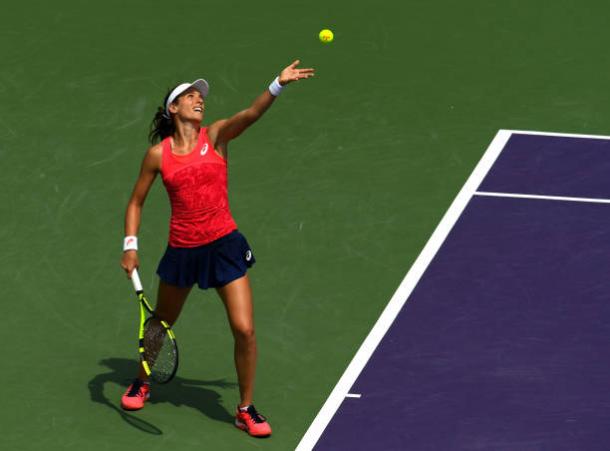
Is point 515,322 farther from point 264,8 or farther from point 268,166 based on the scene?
point 264,8

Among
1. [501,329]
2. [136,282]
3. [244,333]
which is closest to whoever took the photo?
[136,282]

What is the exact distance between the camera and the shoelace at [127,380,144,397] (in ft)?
48.6

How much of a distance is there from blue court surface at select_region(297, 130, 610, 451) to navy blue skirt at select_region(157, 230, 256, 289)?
1324 mm

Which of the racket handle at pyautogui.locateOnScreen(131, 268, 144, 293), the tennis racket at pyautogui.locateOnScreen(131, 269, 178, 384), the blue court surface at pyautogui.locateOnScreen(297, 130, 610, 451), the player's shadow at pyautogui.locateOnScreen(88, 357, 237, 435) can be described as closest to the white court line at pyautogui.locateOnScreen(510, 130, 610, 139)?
the blue court surface at pyautogui.locateOnScreen(297, 130, 610, 451)

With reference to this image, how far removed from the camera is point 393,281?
16375 mm

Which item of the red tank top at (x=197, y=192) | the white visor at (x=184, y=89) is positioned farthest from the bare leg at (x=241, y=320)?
the white visor at (x=184, y=89)

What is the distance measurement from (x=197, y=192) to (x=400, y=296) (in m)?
2.62

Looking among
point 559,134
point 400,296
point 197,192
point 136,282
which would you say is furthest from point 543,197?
point 136,282

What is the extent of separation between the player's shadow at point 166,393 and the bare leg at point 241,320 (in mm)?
598

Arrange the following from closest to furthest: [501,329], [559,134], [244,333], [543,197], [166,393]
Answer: [244,333]
[166,393]
[501,329]
[543,197]
[559,134]

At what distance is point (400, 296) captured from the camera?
1616cm

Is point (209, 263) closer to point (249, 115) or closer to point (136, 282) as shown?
point (136, 282)

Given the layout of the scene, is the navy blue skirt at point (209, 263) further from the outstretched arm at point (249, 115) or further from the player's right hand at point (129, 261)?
the outstretched arm at point (249, 115)

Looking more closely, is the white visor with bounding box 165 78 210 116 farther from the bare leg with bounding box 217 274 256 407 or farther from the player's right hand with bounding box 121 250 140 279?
the bare leg with bounding box 217 274 256 407
